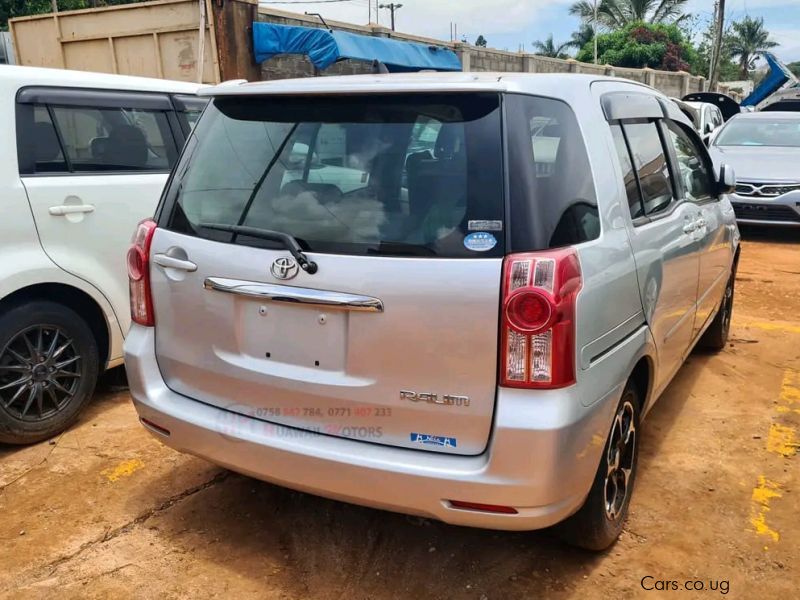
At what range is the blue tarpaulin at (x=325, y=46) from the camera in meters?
12.5

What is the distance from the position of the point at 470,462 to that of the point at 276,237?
972 mm

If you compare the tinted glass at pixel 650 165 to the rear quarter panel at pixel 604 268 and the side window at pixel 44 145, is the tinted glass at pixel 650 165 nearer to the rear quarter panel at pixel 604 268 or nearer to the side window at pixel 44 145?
the rear quarter panel at pixel 604 268

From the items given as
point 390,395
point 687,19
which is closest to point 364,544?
point 390,395

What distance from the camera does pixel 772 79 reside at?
20.5 meters

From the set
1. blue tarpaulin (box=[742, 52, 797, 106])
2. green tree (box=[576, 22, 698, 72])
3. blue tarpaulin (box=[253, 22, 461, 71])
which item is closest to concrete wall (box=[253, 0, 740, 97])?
blue tarpaulin (box=[253, 22, 461, 71])

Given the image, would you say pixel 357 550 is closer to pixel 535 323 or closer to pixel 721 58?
pixel 535 323

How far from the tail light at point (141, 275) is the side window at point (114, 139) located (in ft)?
4.61

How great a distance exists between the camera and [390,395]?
2283 mm

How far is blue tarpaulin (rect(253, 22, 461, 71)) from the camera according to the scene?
1249 centimetres

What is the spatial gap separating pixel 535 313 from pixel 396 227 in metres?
0.52

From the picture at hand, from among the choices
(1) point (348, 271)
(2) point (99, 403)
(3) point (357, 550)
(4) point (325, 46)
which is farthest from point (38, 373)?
(4) point (325, 46)

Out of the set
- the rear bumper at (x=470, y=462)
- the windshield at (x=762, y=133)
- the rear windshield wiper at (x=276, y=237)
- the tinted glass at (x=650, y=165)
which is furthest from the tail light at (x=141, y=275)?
the windshield at (x=762, y=133)

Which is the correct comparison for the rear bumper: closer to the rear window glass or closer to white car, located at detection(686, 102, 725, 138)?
the rear window glass

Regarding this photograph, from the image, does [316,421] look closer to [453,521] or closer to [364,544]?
[453,521]
